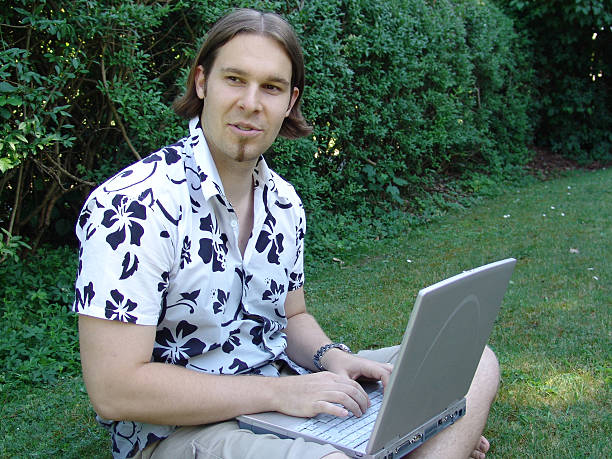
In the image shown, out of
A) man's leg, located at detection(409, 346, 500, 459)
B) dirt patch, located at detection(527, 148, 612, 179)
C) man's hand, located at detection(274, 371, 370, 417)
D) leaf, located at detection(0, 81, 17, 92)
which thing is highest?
leaf, located at detection(0, 81, 17, 92)

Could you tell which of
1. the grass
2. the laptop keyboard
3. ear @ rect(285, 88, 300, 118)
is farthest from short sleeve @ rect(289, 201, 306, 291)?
the grass

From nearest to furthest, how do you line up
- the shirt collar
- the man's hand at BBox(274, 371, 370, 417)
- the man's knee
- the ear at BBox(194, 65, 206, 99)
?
the man's hand at BBox(274, 371, 370, 417)
the shirt collar
the ear at BBox(194, 65, 206, 99)
the man's knee

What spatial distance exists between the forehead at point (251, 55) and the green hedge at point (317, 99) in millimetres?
1878

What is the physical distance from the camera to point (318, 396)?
177cm

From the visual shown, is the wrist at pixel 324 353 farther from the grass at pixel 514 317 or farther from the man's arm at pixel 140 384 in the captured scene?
the grass at pixel 514 317

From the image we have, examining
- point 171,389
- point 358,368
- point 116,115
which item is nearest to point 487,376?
point 358,368

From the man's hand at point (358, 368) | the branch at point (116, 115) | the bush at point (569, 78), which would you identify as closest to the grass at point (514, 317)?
the man's hand at point (358, 368)

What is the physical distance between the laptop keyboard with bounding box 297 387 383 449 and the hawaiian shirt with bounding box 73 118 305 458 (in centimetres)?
31

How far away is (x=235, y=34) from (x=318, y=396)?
42.9 inches

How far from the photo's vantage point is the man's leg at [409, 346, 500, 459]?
75.4 inches

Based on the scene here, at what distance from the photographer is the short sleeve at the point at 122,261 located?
5.28ft

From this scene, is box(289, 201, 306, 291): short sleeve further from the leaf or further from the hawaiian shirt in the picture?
the leaf

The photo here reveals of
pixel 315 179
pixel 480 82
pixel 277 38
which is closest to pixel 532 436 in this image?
pixel 277 38

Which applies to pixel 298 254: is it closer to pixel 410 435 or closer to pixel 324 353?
pixel 324 353
